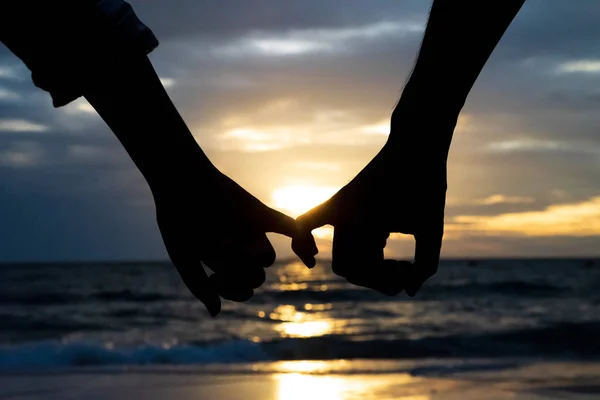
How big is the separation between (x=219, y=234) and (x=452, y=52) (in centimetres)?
45

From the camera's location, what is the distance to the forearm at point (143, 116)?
1.12 meters

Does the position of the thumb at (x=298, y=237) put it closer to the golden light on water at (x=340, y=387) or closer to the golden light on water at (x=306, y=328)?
the golden light on water at (x=340, y=387)

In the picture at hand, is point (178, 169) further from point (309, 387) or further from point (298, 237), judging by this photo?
point (309, 387)

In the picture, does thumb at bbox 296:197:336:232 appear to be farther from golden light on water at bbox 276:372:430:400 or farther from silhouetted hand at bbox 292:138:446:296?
golden light on water at bbox 276:372:430:400

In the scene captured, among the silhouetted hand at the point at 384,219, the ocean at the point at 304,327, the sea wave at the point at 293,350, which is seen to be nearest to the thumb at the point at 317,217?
the silhouetted hand at the point at 384,219

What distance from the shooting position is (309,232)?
4.04 ft

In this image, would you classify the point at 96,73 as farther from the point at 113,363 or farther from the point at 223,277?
the point at 113,363

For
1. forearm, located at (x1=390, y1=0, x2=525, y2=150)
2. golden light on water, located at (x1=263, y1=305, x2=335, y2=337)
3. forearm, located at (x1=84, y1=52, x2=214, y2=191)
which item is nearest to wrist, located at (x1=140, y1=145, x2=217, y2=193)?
forearm, located at (x1=84, y1=52, x2=214, y2=191)

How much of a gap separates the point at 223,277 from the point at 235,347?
9.54 m

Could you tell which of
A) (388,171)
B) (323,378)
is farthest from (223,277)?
(323,378)

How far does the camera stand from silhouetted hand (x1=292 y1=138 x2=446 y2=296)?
3.97 feet

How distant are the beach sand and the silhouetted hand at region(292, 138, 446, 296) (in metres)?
5.26

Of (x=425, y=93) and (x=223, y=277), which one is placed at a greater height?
(x=425, y=93)

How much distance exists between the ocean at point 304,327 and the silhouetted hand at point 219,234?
284 inches
